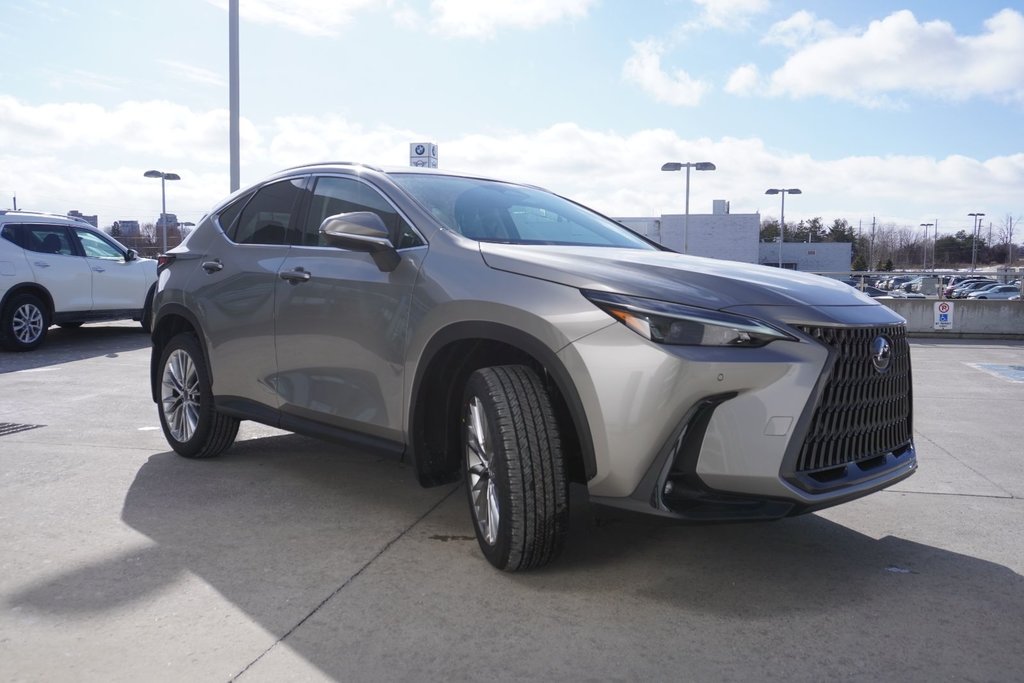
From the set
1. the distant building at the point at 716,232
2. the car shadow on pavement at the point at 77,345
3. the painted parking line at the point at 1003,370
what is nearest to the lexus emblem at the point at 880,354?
the painted parking line at the point at 1003,370

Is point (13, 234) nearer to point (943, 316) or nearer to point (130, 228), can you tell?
point (943, 316)

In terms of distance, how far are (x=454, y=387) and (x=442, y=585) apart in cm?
85

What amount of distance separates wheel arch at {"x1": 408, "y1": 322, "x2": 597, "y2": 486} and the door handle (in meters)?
1.00

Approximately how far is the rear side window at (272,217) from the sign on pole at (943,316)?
15.2 metres

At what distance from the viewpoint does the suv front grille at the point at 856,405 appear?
3121 millimetres

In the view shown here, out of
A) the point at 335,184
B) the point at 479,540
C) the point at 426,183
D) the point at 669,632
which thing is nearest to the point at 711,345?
the point at 669,632

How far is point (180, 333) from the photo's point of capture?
5512 millimetres

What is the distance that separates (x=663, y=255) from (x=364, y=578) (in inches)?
71.7

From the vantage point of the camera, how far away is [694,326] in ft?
9.95

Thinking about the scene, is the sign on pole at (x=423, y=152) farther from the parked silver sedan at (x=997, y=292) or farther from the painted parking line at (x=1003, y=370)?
the parked silver sedan at (x=997, y=292)

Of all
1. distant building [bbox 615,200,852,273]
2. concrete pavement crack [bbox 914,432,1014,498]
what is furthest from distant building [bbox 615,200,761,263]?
concrete pavement crack [bbox 914,432,1014,498]

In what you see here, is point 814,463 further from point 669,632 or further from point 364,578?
point 364,578

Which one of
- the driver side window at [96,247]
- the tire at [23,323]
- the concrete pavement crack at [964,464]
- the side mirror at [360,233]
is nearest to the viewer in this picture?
the side mirror at [360,233]

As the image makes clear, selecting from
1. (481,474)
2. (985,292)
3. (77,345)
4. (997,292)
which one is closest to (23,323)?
(77,345)
